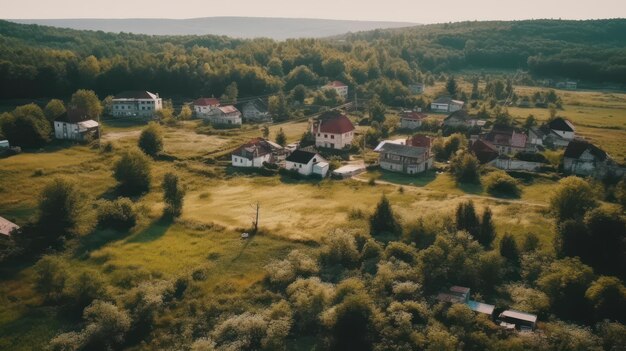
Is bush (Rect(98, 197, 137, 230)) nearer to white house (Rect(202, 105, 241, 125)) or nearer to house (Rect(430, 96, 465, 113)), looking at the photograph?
white house (Rect(202, 105, 241, 125))

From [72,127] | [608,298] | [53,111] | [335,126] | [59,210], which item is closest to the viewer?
[608,298]

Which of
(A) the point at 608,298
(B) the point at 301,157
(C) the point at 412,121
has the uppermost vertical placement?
(C) the point at 412,121

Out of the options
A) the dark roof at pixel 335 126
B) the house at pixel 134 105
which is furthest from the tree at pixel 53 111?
the dark roof at pixel 335 126

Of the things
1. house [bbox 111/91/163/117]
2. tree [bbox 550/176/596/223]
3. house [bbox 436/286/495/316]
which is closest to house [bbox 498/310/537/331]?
house [bbox 436/286/495/316]

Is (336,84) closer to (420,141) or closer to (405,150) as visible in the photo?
(420,141)

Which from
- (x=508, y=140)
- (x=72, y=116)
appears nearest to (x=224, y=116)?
(x=72, y=116)

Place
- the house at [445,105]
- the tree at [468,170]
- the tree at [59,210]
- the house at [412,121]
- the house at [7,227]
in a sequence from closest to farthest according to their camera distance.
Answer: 1. the house at [7,227]
2. the tree at [59,210]
3. the tree at [468,170]
4. the house at [412,121]
5. the house at [445,105]

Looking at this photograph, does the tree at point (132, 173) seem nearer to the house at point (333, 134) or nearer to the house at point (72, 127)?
the house at point (72, 127)
